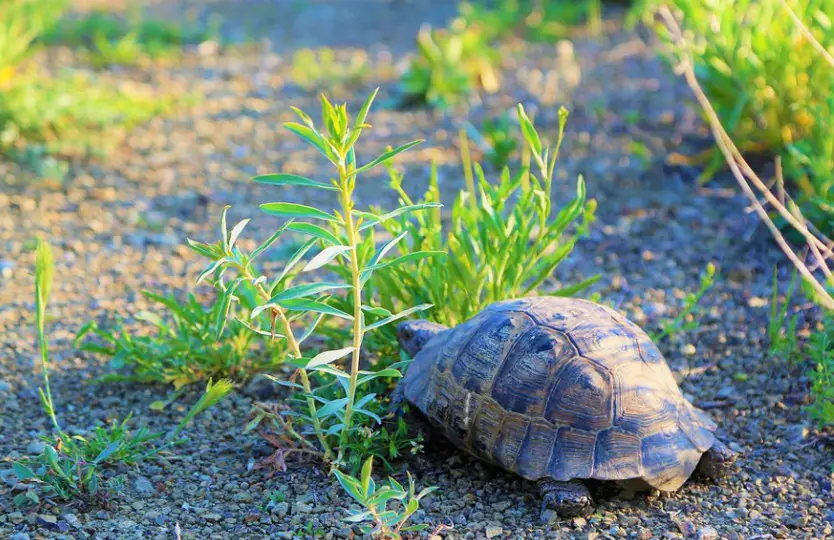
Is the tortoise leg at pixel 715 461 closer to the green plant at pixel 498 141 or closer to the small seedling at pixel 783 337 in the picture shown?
the small seedling at pixel 783 337

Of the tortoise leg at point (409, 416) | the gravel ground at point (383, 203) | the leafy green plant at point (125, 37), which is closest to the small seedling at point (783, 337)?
the gravel ground at point (383, 203)

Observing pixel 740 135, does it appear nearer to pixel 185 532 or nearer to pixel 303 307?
pixel 303 307

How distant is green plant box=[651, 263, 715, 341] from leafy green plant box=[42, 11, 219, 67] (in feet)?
15.0

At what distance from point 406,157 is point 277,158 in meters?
0.73

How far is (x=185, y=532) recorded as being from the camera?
2.48 m

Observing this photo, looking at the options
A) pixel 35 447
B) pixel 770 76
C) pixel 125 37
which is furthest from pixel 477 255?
pixel 125 37

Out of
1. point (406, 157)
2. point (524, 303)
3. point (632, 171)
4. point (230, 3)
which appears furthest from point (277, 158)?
point (230, 3)

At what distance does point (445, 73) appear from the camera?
5.81 m

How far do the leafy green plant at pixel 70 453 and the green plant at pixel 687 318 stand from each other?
5.40 ft

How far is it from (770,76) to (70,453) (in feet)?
11.1

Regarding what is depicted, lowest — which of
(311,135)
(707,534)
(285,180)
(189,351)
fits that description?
(707,534)

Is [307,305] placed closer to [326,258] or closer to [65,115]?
[326,258]

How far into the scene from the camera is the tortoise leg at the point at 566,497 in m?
2.51

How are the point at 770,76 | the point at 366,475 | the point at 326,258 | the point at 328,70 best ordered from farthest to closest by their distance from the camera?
the point at 328,70 < the point at 770,76 < the point at 326,258 < the point at 366,475
